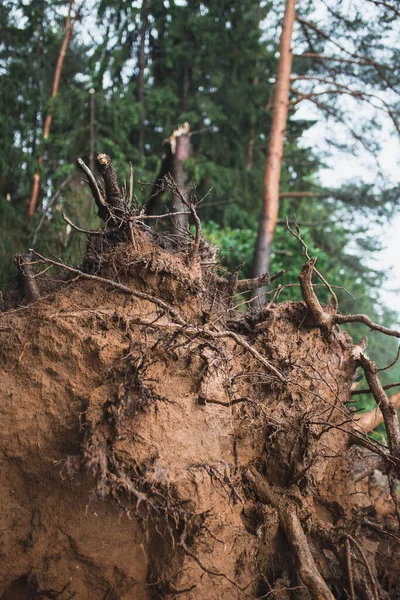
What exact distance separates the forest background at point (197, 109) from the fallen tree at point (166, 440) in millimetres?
3363

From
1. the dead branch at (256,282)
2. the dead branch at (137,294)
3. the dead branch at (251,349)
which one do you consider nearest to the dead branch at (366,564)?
the dead branch at (251,349)

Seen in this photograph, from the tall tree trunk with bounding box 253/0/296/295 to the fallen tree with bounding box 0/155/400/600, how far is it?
15.2 ft

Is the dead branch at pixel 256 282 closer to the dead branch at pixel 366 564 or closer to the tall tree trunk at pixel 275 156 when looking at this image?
the dead branch at pixel 366 564

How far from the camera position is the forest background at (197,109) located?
27.3ft

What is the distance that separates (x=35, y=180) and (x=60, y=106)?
5.05 ft

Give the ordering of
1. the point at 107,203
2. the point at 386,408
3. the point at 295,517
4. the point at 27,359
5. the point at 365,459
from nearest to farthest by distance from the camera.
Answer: the point at 27,359, the point at 295,517, the point at 107,203, the point at 386,408, the point at 365,459

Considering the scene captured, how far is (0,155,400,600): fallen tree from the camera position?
2.75 metres

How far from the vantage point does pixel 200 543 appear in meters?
2.78

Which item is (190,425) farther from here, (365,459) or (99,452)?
(365,459)

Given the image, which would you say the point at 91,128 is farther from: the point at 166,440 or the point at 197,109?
the point at 166,440

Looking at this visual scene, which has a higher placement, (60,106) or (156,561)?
(60,106)

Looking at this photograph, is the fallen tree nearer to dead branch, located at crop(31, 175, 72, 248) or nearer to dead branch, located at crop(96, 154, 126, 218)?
dead branch, located at crop(96, 154, 126, 218)

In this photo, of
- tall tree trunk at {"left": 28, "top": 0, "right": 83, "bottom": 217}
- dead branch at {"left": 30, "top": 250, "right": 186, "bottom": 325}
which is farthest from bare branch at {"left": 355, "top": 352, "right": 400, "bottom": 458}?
tall tree trunk at {"left": 28, "top": 0, "right": 83, "bottom": 217}

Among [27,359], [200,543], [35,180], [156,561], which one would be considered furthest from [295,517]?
[35,180]
